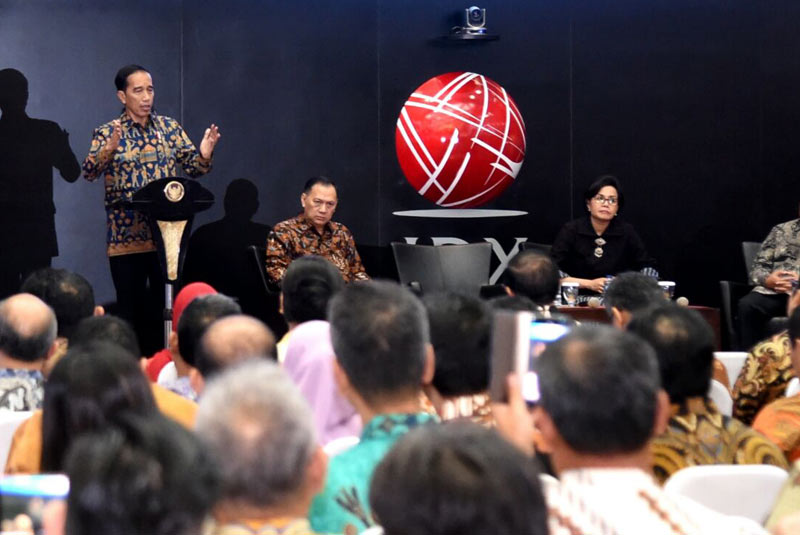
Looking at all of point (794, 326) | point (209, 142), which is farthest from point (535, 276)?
point (209, 142)

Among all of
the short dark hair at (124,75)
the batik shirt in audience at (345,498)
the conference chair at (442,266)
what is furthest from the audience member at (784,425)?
the short dark hair at (124,75)

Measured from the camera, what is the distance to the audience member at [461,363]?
8.86ft

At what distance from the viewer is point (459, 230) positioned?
8430 mm

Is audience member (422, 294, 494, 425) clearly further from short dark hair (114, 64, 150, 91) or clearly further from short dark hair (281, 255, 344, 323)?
short dark hair (114, 64, 150, 91)

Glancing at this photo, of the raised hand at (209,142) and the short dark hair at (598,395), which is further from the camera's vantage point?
the raised hand at (209,142)

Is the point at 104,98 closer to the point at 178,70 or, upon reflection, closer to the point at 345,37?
the point at 178,70

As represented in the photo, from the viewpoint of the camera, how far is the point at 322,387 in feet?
10.6

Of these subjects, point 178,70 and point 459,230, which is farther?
point 459,230

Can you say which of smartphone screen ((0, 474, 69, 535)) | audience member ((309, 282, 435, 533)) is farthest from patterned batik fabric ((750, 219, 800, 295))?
smartphone screen ((0, 474, 69, 535))

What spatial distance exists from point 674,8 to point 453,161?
2.12 meters

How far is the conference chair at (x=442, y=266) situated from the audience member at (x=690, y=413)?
4171 mm

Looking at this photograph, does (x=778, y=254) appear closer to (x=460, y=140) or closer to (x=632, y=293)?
(x=460, y=140)

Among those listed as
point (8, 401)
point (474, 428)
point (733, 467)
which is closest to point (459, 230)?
point (8, 401)

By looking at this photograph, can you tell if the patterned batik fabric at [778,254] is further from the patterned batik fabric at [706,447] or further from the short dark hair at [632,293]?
the patterned batik fabric at [706,447]
